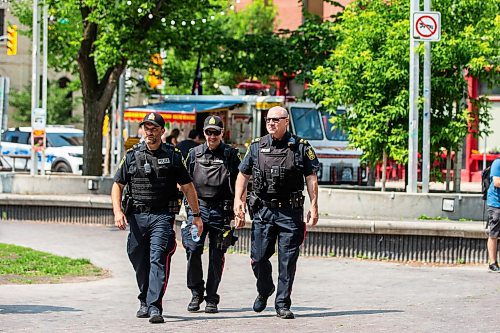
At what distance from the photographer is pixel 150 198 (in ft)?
34.5

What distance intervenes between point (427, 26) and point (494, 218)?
3467mm

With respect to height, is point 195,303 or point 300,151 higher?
point 300,151

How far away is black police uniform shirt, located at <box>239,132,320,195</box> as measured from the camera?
10.8 meters

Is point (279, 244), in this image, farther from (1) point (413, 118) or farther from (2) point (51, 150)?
(2) point (51, 150)

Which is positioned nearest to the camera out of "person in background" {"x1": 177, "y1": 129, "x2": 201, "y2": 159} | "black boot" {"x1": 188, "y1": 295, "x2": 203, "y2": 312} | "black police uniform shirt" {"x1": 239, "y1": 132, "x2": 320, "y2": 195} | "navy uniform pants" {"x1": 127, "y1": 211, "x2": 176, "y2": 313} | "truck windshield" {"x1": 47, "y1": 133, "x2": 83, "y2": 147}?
"navy uniform pants" {"x1": 127, "y1": 211, "x2": 176, "y2": 313}

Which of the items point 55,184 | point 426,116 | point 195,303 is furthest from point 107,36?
point 195,303

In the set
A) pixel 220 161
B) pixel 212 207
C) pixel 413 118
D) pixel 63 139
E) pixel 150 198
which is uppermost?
pixel 413 118

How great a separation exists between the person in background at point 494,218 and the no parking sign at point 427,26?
9.19 ft

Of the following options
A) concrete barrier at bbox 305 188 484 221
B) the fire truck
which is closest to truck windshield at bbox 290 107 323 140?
the fire truck

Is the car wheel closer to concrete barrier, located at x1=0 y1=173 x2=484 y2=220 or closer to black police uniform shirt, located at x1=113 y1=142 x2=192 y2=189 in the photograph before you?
concrete barrier, located at x1=0 y1=173 x2=484 y2=220

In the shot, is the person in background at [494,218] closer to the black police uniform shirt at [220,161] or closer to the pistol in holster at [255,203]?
the black police uniform shirt at [220,161]

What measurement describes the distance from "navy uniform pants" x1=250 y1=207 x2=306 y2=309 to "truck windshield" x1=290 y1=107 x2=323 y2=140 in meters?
17.0

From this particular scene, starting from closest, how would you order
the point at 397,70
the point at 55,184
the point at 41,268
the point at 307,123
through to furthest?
the point at 41,268
the point at 397,70
the point at 55,184
the point at 307,123

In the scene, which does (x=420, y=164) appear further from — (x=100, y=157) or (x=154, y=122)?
(x=154, y=122)
